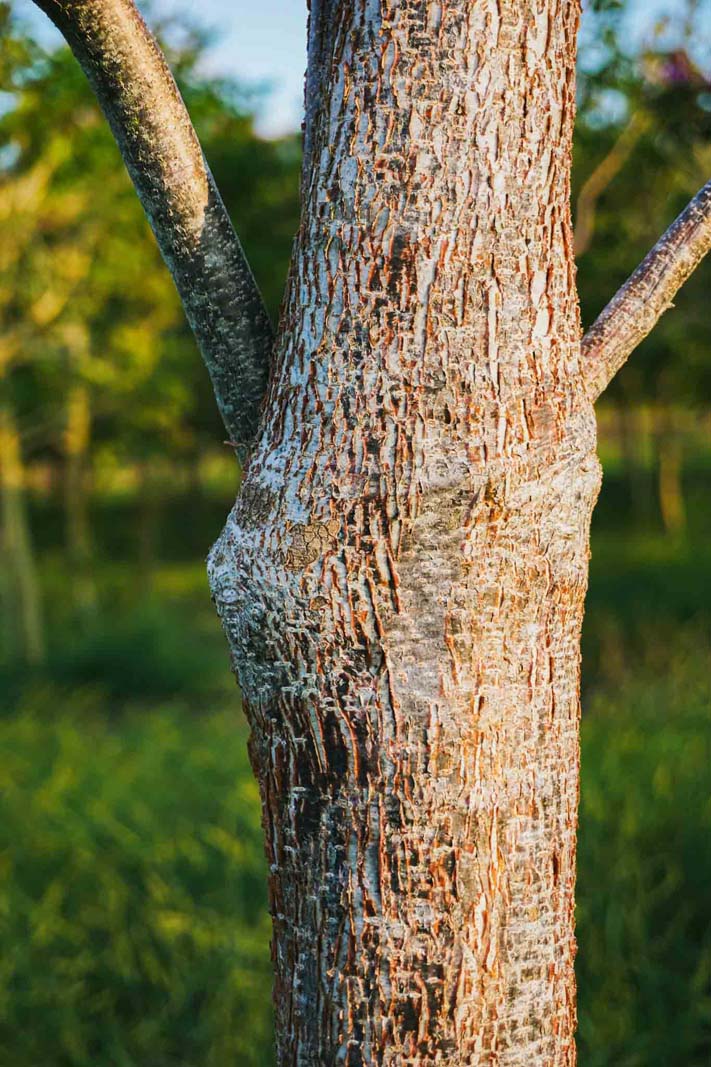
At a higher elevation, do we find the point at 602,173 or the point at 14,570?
the point at 602,173

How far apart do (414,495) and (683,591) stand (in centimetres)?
1099

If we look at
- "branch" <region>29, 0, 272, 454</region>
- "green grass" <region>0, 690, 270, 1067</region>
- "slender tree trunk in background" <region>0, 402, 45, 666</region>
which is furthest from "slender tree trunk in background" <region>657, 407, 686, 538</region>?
"branch" <region>29, 0, 272, 454</region>

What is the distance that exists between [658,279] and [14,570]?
9992mm

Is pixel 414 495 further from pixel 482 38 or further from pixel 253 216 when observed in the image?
pixel 253 216

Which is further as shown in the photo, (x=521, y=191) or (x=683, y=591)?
(x=683, y=591)

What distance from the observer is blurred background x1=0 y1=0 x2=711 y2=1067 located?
3.54 meters

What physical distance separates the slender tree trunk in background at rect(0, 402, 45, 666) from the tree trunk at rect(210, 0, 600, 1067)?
30.5ft

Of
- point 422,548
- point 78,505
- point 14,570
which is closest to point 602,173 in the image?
point 422,548

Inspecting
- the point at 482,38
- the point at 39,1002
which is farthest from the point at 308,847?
the point at 39,1002

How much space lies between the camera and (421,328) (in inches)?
47.7

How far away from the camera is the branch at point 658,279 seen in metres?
1.44

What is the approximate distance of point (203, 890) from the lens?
4.25 metres

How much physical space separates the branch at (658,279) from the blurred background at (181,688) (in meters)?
2.30

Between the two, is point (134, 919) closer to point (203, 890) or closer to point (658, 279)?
point (203, 890)
